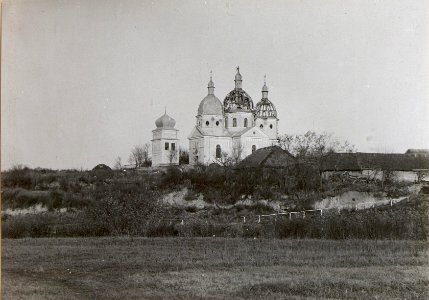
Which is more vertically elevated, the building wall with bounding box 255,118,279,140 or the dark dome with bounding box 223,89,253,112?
the dark dome with bounding box 223,89,253,112

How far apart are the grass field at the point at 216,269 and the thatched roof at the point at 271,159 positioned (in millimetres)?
17577

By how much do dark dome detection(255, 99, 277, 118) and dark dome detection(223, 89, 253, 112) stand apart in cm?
179

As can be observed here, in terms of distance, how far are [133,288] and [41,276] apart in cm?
213

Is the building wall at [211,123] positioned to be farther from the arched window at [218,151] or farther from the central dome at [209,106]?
the arched window at [218,151]

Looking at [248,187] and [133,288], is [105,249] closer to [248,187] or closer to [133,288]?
[133,288]

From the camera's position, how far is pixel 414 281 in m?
8.95

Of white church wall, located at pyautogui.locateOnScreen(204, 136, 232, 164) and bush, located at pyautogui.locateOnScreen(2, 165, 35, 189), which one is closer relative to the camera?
bush, located at pyautogui.locateOnScreen(2, 165, 35, 189)

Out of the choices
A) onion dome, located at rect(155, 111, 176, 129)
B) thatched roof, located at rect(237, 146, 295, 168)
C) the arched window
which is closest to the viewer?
thatched roof, located at rect(237, 146, 295, 168)

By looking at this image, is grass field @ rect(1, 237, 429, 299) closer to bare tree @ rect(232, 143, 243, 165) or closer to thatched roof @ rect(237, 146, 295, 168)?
thatched roof @ rect(237, 146, 295, 168)

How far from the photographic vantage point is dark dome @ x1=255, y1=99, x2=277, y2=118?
48312 millimetres

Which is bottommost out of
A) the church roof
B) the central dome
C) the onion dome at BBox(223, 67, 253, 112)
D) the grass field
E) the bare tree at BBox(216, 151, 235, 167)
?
the grass field

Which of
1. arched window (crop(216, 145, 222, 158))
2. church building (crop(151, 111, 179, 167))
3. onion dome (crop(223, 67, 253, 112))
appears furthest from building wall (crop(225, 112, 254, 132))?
church building (crop(151, 111, 179, 167))

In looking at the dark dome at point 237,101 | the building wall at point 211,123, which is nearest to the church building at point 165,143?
the building wall at point 211,123

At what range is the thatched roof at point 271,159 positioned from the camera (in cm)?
3266
